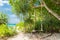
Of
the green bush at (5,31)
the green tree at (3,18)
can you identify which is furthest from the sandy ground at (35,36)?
the green tree at (3,18)

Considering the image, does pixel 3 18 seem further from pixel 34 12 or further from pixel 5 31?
pixel 34 12

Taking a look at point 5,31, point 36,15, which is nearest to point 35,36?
point 36,15

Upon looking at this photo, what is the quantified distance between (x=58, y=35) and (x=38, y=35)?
1.07 feet

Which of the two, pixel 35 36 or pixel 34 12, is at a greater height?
pixel 34 12

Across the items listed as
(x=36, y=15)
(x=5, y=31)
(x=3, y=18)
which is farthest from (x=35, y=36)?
(x=3, y=18)

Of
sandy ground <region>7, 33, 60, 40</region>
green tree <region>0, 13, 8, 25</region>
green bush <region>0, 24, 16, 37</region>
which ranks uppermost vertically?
green tree <region>0, 13, 8, 25</region>

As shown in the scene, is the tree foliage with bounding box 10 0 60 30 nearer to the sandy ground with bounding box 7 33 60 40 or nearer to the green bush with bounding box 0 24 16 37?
the sandy ground with bounding box 7 33 60 40

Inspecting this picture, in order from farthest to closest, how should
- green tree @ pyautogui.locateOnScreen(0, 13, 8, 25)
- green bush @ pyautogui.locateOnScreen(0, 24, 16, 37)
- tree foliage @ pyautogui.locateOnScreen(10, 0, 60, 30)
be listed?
1. green tree @ pyautogui.locateOnScreen(0, 13, 8, 25)
2. green bush @ pyautogui.locateOnScreen(0, 24, 16, 37)
3. tree foliage @ pyautogui.locateOnScreen(10, 0, 60, 30)

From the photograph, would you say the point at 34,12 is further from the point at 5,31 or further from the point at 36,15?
the point at 5,31

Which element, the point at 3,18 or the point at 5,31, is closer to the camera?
the point at 5,31

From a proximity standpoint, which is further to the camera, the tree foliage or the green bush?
the green bush

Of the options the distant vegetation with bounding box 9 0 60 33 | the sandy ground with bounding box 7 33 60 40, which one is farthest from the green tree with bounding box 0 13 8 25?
the sandy ground with bounding box 7 33 60 40

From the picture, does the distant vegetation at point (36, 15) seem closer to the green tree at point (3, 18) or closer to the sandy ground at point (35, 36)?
the sandy ground at point (35, 36)

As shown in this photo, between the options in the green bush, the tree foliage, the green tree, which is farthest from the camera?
the green tree
